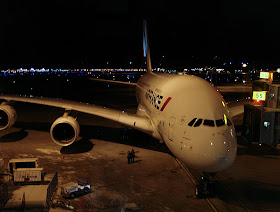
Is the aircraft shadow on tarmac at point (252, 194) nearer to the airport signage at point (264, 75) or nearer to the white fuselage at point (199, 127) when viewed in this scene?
the white fuselage at point (199, 127)

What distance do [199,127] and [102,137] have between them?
35.4ft

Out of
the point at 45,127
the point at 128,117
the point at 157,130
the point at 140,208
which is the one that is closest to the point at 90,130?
the point at 45,127

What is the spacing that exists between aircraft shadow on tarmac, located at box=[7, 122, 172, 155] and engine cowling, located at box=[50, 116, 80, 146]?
713 mm

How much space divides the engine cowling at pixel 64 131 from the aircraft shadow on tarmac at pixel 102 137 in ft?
2.34

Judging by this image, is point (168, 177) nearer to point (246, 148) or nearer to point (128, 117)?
point (128, 117)

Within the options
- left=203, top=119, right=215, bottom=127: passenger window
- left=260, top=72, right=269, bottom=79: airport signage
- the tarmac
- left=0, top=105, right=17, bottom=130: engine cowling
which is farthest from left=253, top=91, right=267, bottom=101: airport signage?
left=0, top=105, right=17, bottom=130: engine cowling

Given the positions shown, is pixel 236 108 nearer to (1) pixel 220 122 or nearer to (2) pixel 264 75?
(2) pixel 264 75

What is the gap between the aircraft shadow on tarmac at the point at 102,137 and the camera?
17484 mm

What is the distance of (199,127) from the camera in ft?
33.1

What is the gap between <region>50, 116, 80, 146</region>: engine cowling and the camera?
53.7 feet

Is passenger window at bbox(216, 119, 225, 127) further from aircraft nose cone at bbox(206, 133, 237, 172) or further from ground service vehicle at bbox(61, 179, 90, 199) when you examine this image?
ground service vehicle at bbox(61, 179, 90, 199)

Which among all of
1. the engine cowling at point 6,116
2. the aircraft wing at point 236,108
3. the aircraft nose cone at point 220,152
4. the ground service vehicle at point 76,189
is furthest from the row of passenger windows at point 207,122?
the engine cowling at point 6,116

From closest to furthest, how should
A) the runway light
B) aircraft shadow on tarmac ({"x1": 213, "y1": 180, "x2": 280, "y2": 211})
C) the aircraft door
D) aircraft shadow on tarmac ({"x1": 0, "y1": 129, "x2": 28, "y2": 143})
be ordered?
aircraft shadow on tarmac ({"x1": 213, "y1": 180, "x2": 280, "y2": 211}) → the aircraft door → the runway light → aircraft shadow on tarmac ({"x1": 0, "y1": 129, "x2": 28, "y2": 143})

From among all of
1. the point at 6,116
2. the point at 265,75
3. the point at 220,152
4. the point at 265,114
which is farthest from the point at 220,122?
the point at 6,116
